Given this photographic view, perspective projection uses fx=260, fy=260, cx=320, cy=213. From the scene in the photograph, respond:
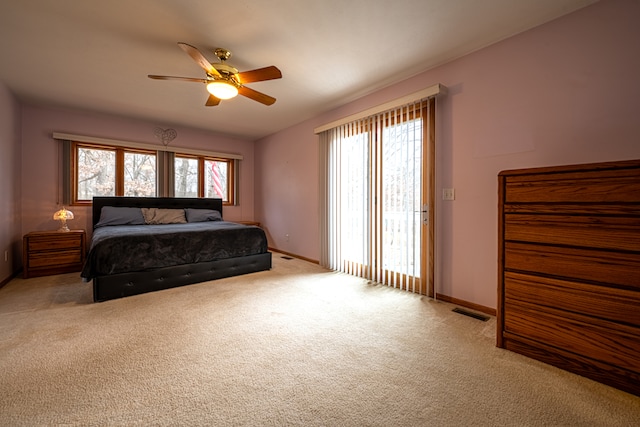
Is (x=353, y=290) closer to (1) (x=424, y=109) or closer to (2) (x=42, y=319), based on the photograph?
(1) (x=424, y=109)

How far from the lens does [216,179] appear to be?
18.7 feet

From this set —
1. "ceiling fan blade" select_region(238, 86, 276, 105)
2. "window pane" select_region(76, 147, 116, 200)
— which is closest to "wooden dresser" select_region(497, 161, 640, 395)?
"ceiling fan blade" select_region(238, 86, 276, 105)

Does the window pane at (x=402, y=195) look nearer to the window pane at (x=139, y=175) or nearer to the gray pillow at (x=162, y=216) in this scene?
the gray pillow at (x=162, y=216)

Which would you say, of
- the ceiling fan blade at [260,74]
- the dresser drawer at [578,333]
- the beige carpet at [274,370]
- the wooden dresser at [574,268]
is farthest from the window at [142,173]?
the dresser drawer at [578,333]

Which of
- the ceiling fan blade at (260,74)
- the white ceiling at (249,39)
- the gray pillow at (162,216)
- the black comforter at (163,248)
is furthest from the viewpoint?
the gray pillow at (162,216)

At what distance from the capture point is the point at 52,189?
4.04 m

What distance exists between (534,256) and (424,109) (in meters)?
1.81

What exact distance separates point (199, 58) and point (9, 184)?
339cm

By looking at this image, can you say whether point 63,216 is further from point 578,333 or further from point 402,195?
point 578,333

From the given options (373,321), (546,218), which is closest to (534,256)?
(546,218)

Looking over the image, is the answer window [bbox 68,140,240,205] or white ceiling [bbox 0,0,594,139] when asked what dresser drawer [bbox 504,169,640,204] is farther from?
window [bbox 68,140,240,205]

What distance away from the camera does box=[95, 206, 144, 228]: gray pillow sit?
13.3 ft

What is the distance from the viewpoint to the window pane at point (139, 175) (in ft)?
15.3

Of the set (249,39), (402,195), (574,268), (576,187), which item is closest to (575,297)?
(574,268)
